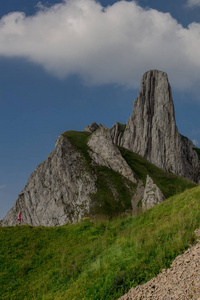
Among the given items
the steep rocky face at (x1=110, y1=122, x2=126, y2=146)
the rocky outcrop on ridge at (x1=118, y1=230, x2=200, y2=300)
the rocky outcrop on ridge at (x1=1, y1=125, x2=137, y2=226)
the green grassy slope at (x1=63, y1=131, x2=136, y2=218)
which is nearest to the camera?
the rocky outcrop on ridge at (x1=118, y1=230, x2=200, y2=300)

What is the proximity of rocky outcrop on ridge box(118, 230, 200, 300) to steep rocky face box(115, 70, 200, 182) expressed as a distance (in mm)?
119885

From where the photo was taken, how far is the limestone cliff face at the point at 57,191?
76.7 metres

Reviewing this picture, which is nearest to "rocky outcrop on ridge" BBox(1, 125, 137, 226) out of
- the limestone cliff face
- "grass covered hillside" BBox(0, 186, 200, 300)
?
the limestone cliff face

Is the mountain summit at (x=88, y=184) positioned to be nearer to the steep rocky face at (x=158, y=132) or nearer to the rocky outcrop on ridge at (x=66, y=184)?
the rocky outcrop on ridge at (x=66, y=184)

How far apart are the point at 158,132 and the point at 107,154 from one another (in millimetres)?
49126

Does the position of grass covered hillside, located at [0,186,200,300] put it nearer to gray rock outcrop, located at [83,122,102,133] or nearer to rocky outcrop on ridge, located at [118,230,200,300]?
rocky outcrop on ridge, located at [118,230,200,300]

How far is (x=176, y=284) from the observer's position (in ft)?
25.1

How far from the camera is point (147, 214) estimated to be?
15.5m

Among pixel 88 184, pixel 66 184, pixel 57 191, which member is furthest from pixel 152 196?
pixel 57 191

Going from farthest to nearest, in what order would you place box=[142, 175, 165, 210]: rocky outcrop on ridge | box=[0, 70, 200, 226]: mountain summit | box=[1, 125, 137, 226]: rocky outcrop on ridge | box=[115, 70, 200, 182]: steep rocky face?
box=[115, 70, 200, 182]: steep rocky face
box=[1, 125, 137, 226]: rocky outcrop on ridge
box=[0, 70, 200, 226]: mountain summit
box=[142, 175, 165, 210]: rocky outcrop on ridge

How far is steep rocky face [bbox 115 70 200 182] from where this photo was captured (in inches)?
5079

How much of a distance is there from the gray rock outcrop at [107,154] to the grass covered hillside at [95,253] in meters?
68.7

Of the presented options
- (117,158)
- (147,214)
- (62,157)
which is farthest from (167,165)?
(147,214)

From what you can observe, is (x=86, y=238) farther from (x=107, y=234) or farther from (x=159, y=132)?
(x=159, y=132)
